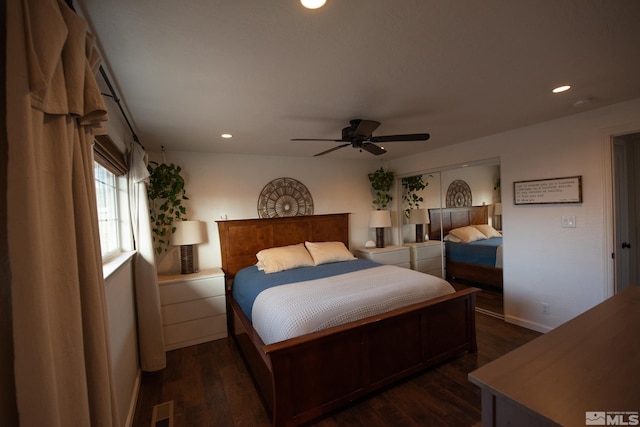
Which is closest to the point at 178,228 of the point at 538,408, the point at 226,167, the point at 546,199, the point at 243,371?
the point at 226,167

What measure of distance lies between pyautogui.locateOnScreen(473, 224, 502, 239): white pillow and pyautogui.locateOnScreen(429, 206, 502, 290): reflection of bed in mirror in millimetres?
42

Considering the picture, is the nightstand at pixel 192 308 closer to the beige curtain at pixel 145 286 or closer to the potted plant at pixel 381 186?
the beige curtain at pixel 145 286

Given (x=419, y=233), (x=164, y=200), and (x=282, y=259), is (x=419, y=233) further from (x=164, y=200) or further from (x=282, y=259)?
(x=164, y=200)

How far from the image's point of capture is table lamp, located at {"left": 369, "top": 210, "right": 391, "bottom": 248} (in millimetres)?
4586

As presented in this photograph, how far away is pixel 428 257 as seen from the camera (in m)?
4.50

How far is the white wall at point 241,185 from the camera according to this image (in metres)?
3.61

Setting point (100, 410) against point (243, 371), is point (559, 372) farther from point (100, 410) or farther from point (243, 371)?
point (243, 371)

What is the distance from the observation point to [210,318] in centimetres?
324

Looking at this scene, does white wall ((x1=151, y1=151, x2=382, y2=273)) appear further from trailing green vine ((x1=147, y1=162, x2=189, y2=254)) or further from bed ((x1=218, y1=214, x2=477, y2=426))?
bed ((x1=218, y1=214, x2=477, y2=426))

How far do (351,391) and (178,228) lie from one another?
101 inches

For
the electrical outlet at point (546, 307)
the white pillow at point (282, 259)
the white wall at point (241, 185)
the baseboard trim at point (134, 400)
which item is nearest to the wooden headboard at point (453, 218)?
the electrical outlet at point (546, 307)

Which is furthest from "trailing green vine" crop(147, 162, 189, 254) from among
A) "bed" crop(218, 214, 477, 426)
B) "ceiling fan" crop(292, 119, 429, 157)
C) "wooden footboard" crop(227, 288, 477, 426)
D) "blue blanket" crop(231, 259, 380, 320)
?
"ceiling fan" crop(292, 119, 429, 157)

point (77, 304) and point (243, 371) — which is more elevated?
point (77, 304)

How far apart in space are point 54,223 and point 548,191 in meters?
3.78
